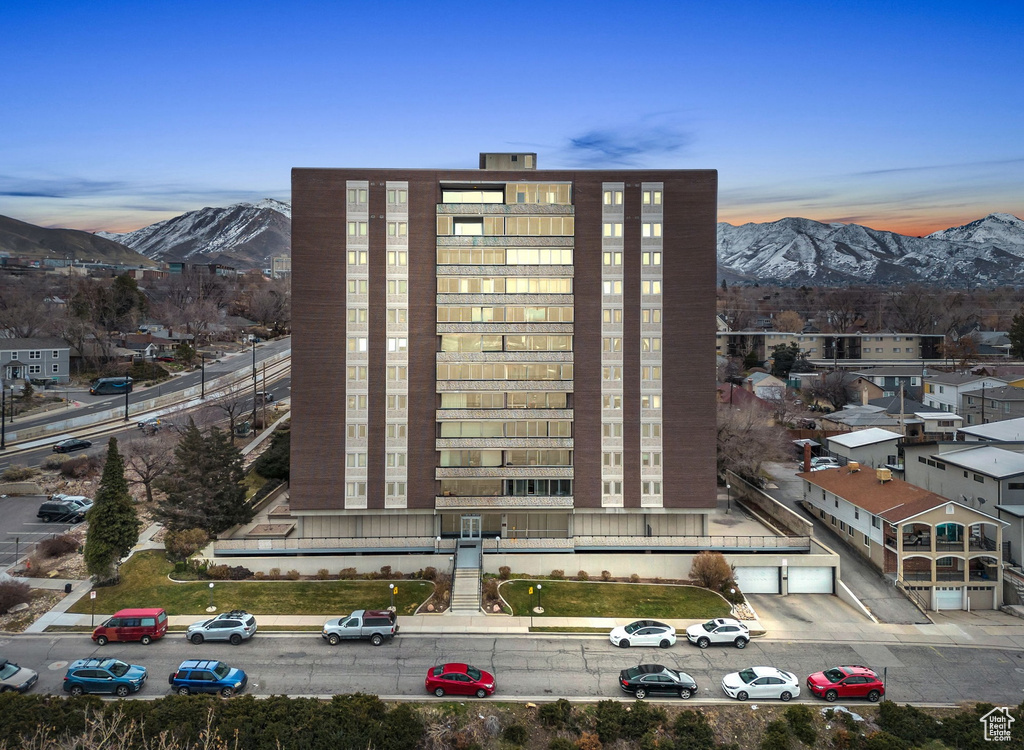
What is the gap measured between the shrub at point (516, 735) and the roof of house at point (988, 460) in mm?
40786

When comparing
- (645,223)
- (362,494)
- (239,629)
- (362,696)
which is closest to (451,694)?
(362,696)

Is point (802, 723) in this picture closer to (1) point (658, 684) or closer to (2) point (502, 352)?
(1) point (658, 684)

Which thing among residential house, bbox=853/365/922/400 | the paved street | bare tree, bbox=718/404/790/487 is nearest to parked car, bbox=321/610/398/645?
the paved street

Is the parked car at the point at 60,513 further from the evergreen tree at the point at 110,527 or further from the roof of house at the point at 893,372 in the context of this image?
the roof of house at the point at 893,372

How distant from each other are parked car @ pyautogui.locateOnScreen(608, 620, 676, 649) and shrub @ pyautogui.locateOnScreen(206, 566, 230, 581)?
2547 centimetres

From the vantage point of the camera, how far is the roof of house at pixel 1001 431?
58188mm

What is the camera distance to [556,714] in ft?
90.9

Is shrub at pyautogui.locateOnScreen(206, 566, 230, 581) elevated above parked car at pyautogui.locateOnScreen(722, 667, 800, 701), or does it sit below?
above

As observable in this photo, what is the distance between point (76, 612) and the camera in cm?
3797

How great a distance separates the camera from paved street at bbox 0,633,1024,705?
A: 30422 mm

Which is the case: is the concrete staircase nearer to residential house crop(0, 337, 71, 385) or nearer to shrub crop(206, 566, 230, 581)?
shrub crop(206, 566, 230, 581)

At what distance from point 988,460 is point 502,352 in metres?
39.5

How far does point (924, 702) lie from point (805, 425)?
5778 centimetres

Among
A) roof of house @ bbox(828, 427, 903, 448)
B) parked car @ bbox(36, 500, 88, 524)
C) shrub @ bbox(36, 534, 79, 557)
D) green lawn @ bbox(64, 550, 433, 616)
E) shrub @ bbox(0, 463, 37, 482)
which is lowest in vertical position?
green lawn @ bbox(64, 550, 433, 616)
